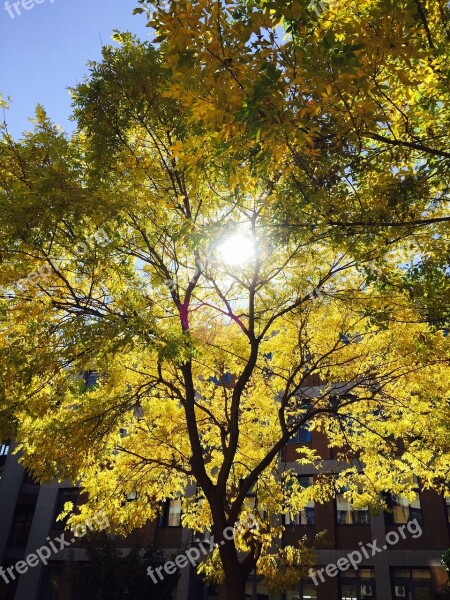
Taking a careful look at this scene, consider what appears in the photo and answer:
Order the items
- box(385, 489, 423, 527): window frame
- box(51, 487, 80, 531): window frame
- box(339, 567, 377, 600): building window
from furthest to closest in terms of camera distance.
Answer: box(51, 487, 80, 531): window frame → box(385, 489, 423, 527): window frame → box(339, 567, 377, 600): building window

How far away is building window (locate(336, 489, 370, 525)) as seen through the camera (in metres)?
18.7

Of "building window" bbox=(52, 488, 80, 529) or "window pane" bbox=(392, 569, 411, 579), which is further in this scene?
"building window" bbox=(52, 488, 80, 529)

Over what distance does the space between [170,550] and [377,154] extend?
2123cm

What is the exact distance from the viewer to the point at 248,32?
12.4ft

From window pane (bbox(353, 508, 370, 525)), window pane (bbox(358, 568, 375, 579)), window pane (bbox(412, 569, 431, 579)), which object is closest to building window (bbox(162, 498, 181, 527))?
window pane (bbox(353, 508, 370, 525))

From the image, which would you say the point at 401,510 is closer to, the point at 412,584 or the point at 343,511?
the point at 343,511

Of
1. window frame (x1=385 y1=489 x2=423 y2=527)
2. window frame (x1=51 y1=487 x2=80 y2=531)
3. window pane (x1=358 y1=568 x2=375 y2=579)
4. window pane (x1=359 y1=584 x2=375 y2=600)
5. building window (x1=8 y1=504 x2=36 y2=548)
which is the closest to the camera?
window pane (x1=359 y1=584 x2=375 y2=600)

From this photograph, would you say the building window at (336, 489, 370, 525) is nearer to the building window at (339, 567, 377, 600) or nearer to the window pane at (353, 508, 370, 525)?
the window pane at (353, 508, 370, 525)

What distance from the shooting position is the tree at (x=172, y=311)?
7.17 m

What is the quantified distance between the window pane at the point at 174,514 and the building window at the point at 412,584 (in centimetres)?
1023

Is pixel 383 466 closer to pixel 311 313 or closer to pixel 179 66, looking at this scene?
pixel 311 313

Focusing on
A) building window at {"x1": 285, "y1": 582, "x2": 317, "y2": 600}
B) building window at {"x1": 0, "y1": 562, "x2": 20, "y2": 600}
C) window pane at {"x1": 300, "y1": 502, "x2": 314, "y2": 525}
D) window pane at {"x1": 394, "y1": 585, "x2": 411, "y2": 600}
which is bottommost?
building window at {"x1": 0, "y1": 562, "x2": 20, "y2": 600}

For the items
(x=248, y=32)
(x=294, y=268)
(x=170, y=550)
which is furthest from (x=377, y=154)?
(x=170, y=550)

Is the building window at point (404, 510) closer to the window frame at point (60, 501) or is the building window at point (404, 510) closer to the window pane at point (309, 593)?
the window pane at point (309, 593)
